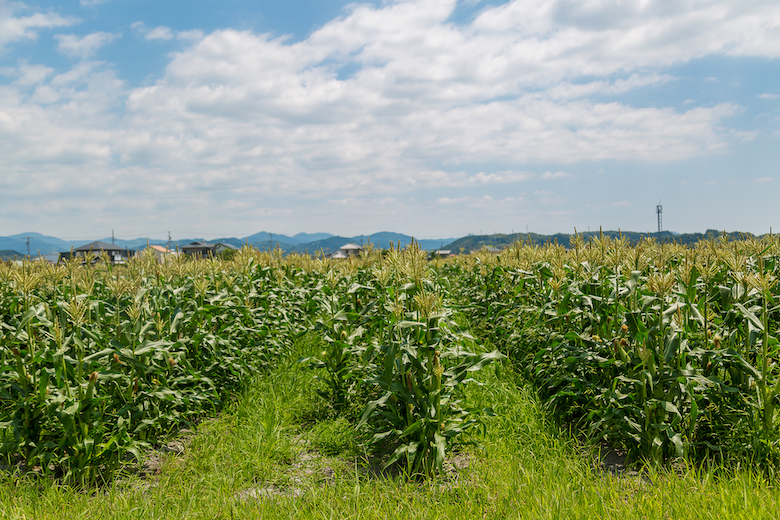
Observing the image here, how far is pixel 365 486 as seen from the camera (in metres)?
3.15

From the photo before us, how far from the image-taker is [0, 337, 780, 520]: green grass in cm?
269

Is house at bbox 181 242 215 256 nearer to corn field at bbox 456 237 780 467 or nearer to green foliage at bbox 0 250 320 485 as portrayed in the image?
green foliage at bbox 0 250 320 485

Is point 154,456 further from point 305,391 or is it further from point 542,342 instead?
point 542,342

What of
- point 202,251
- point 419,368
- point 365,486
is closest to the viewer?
point 365,486

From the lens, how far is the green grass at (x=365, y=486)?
8.82 feet

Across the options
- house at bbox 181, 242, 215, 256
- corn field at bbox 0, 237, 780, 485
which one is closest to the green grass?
corn field at bbox 0, 237, 780, 485

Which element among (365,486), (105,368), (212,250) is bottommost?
(365,486)

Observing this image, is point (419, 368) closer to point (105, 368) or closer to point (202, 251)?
point (105, 368)

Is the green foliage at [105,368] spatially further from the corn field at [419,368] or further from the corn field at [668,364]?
the corn field at [668,364]

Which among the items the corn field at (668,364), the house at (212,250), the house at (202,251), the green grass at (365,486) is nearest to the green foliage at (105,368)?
the green grass at (365,486)

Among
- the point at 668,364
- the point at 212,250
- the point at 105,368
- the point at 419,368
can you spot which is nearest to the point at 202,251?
the point at 212,250

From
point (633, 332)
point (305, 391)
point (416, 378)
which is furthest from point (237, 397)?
point (633, 332)

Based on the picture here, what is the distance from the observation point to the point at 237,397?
4996 mm

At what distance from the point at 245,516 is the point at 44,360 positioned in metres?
2.24
